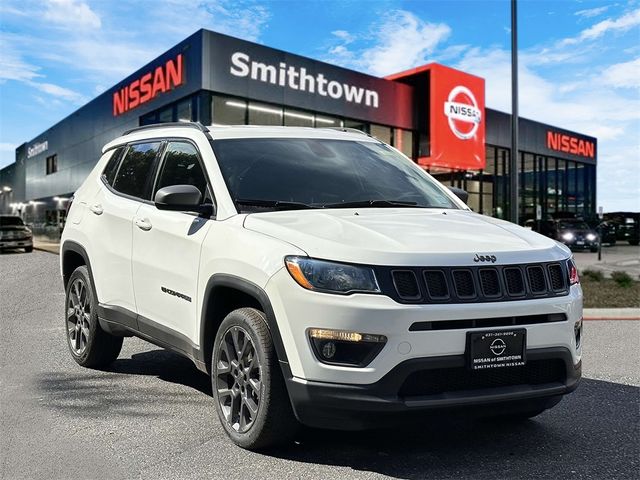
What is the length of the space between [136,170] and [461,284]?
10.9 ft

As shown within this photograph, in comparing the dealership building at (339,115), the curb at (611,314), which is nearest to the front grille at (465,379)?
the curb at (611,314)

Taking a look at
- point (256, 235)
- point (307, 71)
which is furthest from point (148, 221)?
point (307, 71)

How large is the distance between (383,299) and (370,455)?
3.53ft

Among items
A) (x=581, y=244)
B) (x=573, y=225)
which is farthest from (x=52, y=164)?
(x=581, y=244)

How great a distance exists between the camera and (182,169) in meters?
4.97

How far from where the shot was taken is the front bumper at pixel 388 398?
10.8ft

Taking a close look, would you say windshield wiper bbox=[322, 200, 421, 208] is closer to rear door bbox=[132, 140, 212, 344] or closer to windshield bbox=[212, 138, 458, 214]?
windshield bbox=[212, 138, 458, 214]

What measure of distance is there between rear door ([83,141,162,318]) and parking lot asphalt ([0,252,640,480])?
0.74 metres

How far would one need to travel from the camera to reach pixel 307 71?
2467 cm

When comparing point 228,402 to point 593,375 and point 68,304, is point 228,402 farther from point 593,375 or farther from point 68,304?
point 593,375

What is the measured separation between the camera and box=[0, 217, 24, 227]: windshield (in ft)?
88.8

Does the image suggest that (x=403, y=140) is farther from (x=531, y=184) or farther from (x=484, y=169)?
(x=531, y=184)

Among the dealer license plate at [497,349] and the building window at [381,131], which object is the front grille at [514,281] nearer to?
the dealer license plate at [497,349]

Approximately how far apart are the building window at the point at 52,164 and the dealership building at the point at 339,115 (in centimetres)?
7
